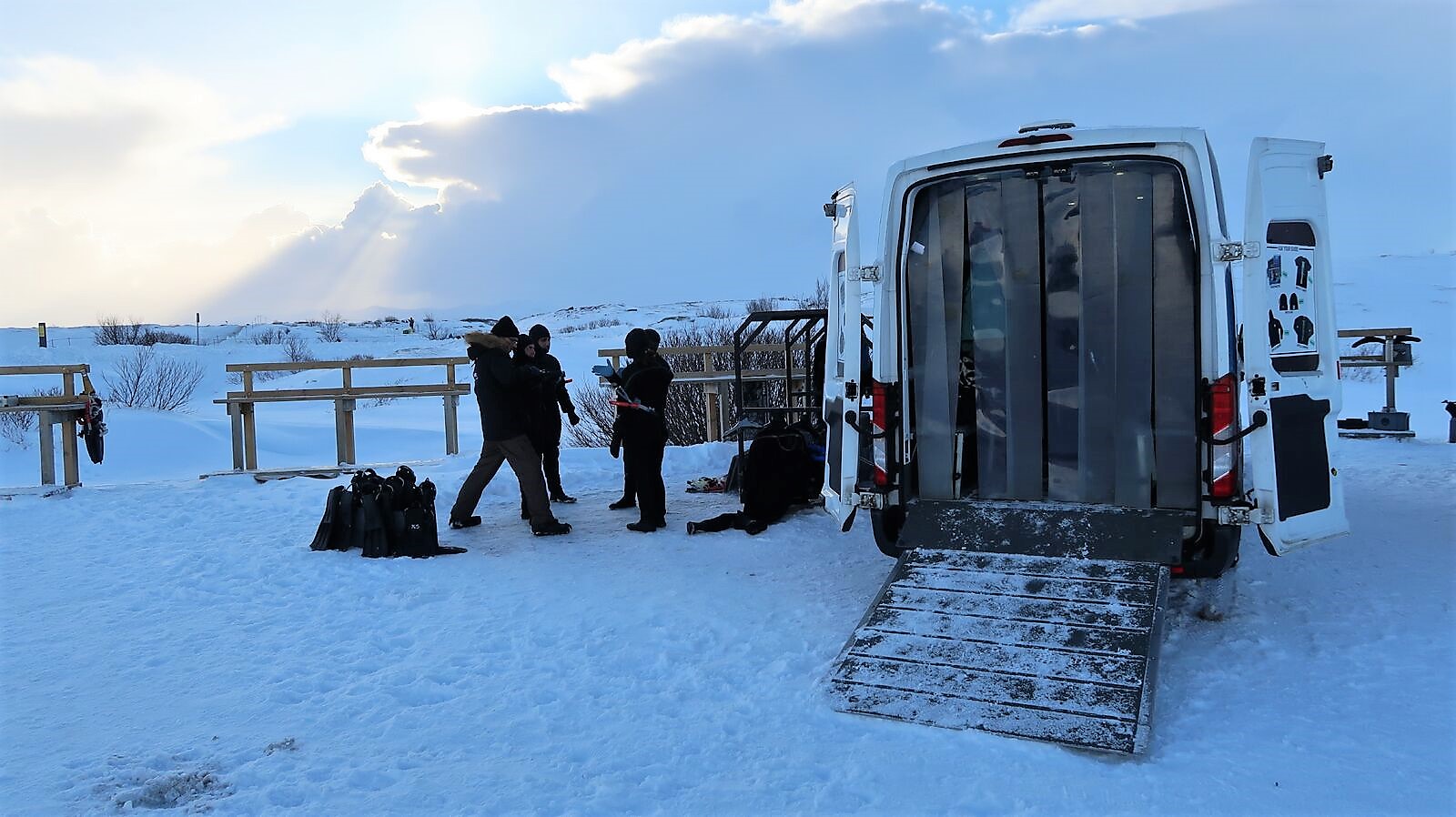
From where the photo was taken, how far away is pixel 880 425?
17.2 ft

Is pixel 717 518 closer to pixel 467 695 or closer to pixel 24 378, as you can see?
pixel 467 695

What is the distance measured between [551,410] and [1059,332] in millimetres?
4748

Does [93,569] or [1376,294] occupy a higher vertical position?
[1376,294]

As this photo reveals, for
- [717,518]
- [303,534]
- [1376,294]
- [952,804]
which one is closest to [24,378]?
[303,534]

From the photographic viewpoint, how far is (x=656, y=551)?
6.93 m

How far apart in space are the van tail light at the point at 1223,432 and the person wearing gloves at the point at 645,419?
158 inches

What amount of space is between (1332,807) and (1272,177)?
2.73m

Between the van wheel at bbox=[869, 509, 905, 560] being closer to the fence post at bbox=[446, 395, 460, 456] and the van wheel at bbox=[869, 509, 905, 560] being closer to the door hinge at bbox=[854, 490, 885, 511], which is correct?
the door hinge at bbox=[854, 490, 885, 511]

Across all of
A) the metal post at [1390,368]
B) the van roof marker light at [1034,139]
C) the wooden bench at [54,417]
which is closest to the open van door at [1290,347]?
the van roof marker light at [1034,139]

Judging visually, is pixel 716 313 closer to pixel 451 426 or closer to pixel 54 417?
pixel 451 426

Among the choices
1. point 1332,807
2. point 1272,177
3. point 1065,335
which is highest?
point 1272,177

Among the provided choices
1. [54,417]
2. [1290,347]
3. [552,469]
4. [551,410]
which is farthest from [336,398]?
[1290,347]

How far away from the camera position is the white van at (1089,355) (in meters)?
4.48

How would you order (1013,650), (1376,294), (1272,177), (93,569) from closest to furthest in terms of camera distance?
1. (1013,650)
2. (1272,177)
3. (93,569)
4. (1376,294)
